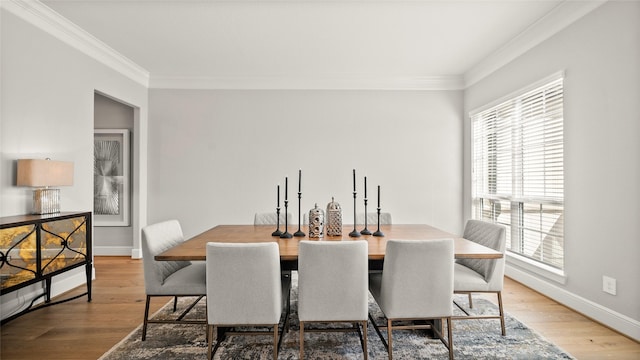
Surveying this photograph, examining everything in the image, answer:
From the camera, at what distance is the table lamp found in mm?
2605

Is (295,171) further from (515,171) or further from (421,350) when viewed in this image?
(421,350)

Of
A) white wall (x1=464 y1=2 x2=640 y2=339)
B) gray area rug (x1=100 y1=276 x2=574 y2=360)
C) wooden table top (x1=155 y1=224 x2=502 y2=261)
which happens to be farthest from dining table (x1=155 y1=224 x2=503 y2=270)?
white wall (x1=464 y1=2 x2=640 y2=339)

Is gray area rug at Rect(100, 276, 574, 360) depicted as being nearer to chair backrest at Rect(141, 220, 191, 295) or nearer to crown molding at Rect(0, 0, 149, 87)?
chair backrest at Rect(141, 220, 191, 295)

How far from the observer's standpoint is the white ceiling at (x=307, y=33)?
9.43 ft

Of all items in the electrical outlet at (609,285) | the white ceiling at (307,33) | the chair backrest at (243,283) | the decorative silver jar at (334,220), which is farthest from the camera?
the white ceiling at (307,33)

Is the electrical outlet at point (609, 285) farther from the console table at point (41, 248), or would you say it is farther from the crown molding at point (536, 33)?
the console table at point (41, 248)

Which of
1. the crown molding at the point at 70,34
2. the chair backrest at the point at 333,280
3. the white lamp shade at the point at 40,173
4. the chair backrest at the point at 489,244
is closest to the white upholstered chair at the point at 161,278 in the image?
the chair backrest at the point at 333,280

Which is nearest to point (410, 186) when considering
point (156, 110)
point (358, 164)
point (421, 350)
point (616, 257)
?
point (358, 164)

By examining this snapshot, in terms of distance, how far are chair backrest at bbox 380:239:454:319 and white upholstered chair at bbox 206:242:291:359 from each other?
0.67 m

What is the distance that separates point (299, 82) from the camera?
15.4 feet

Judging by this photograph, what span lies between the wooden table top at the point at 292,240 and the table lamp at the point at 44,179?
4.55ft

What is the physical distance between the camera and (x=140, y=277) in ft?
12.3

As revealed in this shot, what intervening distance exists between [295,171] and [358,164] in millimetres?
935

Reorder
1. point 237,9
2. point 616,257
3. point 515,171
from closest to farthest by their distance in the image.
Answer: point 616,257 → point 237,9 → point 515,171
